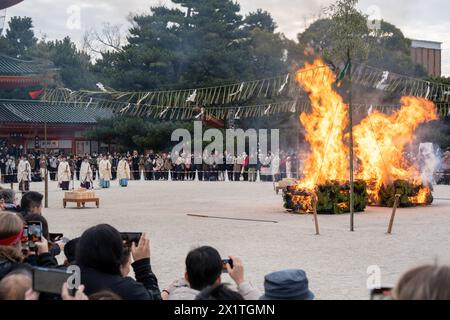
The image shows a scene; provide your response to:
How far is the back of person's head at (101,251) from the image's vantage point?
446 centimetres

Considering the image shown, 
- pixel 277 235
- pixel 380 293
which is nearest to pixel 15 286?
pixel 380 293

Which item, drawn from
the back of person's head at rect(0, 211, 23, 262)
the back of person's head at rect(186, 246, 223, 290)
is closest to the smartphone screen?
the back of person's head at rect(0, 211, 23, 262)

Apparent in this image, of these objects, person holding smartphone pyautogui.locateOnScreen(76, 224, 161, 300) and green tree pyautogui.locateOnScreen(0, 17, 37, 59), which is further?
green tree pyautogui.locateOnScreen(0, 17, 37, 59)

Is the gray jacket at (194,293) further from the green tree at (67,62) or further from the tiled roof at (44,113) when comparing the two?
the green tree at (67,62)

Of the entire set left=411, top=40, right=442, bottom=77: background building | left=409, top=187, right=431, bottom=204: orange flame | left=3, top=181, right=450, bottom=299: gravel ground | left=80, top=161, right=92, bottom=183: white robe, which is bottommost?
left=3, top=181, right=450, bottom=299: gravel ground

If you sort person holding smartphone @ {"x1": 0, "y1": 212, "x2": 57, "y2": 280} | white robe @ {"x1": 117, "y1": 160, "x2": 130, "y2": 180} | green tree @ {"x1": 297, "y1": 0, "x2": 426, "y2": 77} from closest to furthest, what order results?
person holding smartphone @ {"x1": 0, "y1": 212, "x2": 57, "y2": 280}
white robe @ {"x1": 117, "y1": 160, "x2": 130, "y2": 180}
green tree @ {"x1": 297, "y1": 0, "x2": 426, "y2": 77}

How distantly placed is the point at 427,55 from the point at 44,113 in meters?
26.0

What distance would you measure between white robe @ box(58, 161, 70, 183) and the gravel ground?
508cm

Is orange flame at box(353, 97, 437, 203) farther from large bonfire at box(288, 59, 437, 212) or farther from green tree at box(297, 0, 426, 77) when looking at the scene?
green tree at box(297, 0, 426, 77)

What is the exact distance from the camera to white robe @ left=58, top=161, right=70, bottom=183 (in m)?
29.5

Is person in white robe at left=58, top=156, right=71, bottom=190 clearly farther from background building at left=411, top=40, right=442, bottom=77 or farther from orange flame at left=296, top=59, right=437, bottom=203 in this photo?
background building at left=411, top=40, right=442, bottom=77

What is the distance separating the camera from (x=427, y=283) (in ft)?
8.50

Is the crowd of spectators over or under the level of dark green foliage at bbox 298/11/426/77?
under

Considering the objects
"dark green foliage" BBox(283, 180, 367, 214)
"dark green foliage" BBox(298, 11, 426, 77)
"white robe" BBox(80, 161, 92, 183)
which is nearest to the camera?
"dark green foliage" BBox(283, 180, 367, 214)
